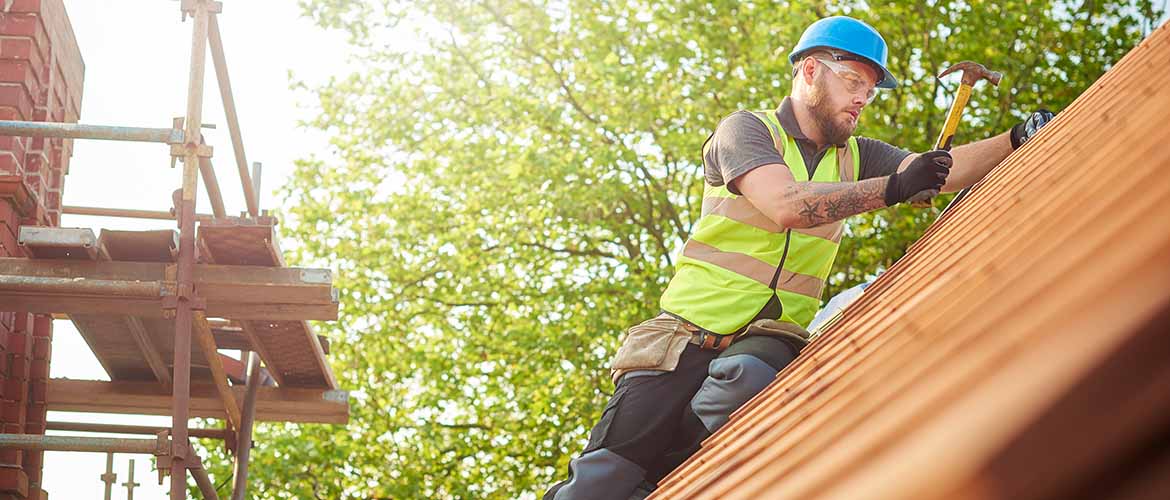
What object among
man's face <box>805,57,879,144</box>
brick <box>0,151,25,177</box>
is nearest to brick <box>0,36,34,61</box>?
brick <box>0,151,25,177</box>

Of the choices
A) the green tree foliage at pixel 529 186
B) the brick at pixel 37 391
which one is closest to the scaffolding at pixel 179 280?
the brick at pixel 37 391

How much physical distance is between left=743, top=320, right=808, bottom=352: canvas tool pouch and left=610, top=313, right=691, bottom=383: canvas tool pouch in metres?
0.19

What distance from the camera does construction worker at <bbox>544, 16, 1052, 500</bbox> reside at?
3.47 meters

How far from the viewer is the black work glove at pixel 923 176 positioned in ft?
11.2

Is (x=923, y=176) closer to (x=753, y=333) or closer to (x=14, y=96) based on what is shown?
(x=753, y=333)

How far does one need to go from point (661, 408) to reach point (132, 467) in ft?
34.2

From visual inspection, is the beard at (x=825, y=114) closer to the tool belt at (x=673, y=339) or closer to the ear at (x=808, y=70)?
the ear at (x=808, y=70)

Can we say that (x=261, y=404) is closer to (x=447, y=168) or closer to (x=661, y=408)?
(x=661, y=408)

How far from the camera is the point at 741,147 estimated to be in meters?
3.57

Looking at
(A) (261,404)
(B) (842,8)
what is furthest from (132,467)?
(B) (842,8)

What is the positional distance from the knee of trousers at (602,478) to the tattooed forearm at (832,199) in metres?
0.78

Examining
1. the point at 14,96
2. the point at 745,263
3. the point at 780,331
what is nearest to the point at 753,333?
the point at 780,331

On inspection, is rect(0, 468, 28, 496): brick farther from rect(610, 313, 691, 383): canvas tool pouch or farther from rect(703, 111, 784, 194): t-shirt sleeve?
rect(703, 111, 784, 194): t-shirt sleeve

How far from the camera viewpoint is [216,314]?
6590 millimetres
